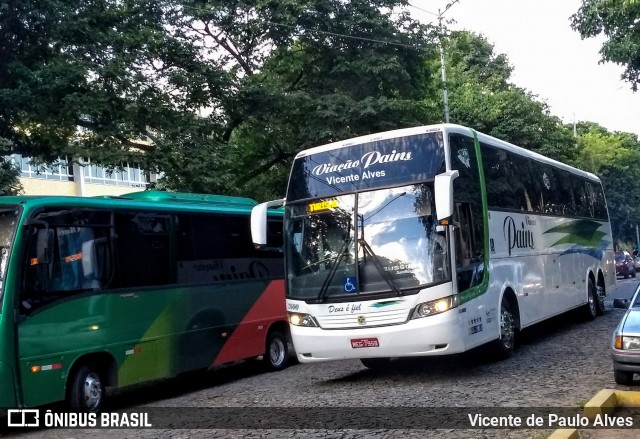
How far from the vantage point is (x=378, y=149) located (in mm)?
10773

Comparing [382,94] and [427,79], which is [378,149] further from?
[427,79]

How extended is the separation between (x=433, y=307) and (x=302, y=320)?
1917 millimetres

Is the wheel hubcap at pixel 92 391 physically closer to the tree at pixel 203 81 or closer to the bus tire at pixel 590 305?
the tree at pixel 203 81

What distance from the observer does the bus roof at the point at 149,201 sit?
942 centimetres

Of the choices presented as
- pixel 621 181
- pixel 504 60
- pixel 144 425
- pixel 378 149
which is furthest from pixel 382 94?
pixel 621 181

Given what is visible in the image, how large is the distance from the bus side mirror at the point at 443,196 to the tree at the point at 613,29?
7.65 meters

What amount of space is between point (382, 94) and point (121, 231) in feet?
42.1

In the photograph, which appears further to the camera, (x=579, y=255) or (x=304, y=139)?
(x=304, y=139)

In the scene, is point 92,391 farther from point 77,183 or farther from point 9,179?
point 77,183

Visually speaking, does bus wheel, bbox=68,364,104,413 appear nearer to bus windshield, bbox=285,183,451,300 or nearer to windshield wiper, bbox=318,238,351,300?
bus windshield, bbox=285,183,451,300

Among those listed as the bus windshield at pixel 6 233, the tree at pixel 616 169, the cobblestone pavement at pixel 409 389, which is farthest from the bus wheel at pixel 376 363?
the tree at pixel 616 169

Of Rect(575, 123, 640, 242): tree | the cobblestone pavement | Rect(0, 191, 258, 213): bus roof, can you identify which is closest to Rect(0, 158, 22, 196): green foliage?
Rect(0, 191, 258, 213): bus roof

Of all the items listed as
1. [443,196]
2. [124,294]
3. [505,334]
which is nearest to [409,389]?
[443,196]

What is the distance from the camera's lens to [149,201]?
11695 millimetres
